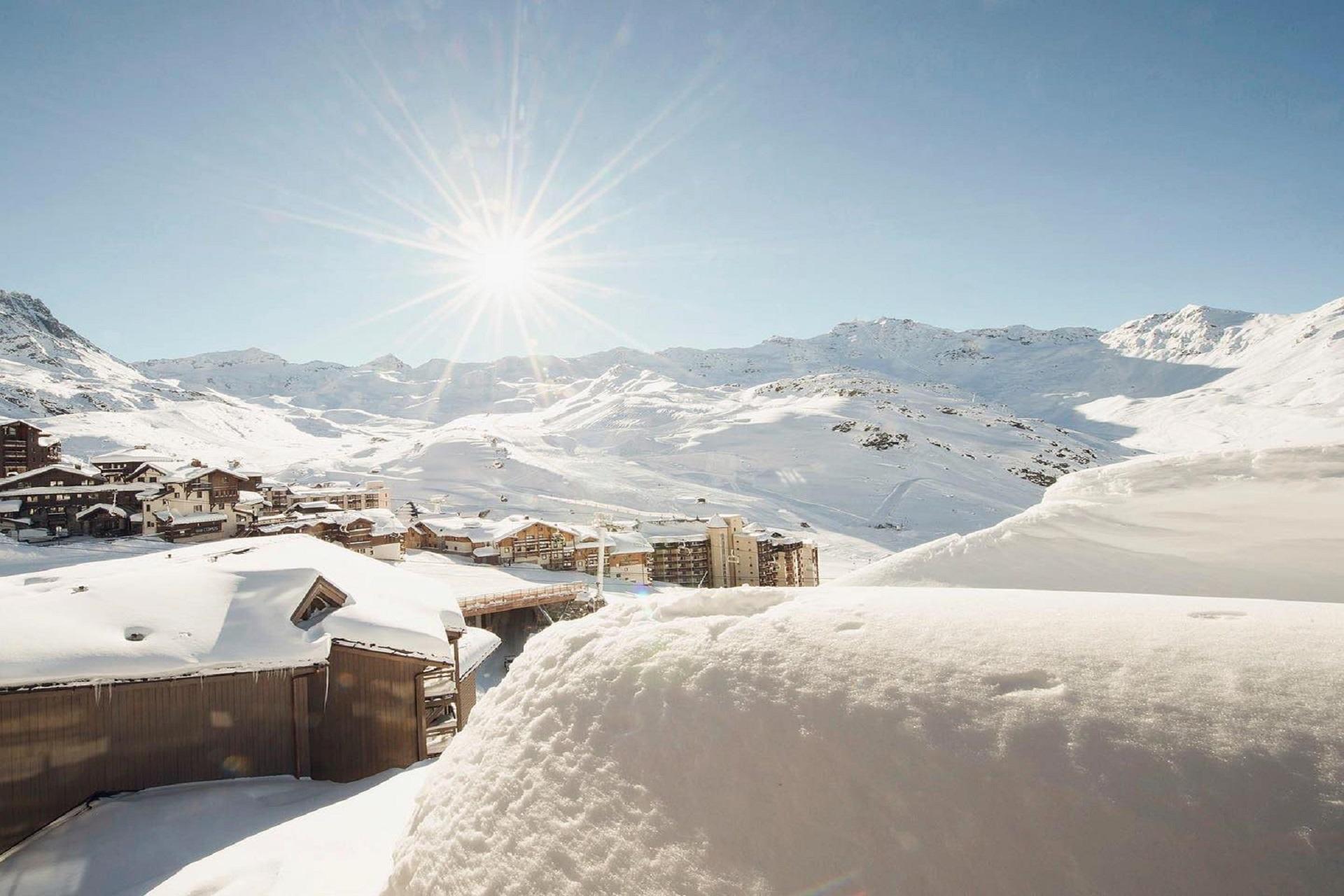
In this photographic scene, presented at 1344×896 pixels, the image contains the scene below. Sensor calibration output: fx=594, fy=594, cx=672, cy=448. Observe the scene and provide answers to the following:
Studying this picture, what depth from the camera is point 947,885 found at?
182 centimetres

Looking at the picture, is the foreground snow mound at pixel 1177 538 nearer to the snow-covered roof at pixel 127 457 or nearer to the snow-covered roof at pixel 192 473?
the snow-covered roof at pixel 192 473

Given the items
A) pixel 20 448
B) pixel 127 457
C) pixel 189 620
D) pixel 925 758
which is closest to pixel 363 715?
pixel 189 620

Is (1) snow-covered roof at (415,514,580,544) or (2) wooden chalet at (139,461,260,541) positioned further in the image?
(1) snow-covered roof at (415,514,580,544)

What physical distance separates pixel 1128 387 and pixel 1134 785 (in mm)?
235782

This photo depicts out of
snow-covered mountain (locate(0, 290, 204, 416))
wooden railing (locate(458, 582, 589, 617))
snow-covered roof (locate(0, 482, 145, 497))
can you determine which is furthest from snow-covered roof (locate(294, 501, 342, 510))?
snow-covered mountain (locate(0, 290, 204, 416))

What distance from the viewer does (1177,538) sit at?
4211 millimetres

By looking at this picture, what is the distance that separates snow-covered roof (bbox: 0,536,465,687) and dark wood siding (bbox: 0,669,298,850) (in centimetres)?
39

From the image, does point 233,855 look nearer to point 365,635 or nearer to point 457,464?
point 365,635

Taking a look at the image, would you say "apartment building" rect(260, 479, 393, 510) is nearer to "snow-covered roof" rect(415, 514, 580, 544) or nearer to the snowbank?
"snow-covered roof" rect(415, 514, 580, 544)

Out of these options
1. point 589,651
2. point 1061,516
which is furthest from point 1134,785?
point 1061,516

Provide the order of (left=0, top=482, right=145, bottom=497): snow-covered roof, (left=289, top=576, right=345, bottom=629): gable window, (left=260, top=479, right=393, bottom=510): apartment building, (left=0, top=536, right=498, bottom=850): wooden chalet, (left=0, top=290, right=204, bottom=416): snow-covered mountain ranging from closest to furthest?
1. (left=0, top=536, right=498, bottom=850): wooden chalet
2. (left=289, top=576, right=345, bottom=629): gable window
3. (left=0, top=482, right=145, bottom=497): snow-covered roof
4. (left=260, top=479, right=393, bottom=510): apartment building
5. (left=0, top=290, right=204, bottom=416): snow-covered mountain

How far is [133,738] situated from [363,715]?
346cm

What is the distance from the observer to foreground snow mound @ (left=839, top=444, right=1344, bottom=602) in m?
3.70

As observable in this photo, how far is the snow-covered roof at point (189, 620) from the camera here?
363 inches
